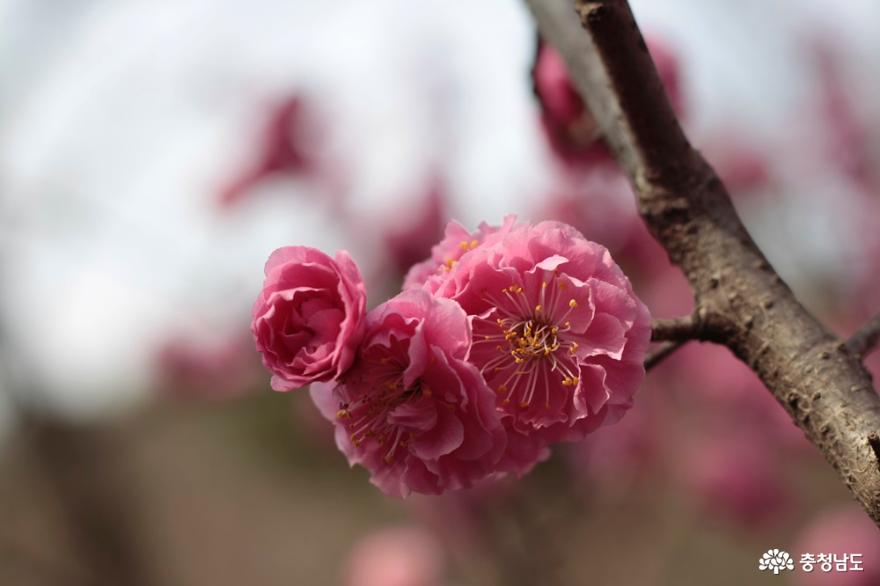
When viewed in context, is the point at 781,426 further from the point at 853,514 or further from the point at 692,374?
the point at 853,514

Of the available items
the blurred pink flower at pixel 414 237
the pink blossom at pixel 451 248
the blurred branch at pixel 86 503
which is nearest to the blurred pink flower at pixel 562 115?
the pink blossom at pixel 451 248

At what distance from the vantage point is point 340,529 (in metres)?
6.14

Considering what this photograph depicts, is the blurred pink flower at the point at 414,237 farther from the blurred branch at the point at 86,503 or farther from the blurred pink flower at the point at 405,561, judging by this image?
the blurred branch at the point at 86,503

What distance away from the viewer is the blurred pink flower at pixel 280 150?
234cm

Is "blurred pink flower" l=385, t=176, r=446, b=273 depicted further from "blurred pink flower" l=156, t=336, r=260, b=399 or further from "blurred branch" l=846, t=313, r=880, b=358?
"blurred branch" l=846, t=313, r=880, b=358

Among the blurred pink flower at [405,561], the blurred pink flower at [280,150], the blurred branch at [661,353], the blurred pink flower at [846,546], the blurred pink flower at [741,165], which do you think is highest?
the blurred branch at [661,353]

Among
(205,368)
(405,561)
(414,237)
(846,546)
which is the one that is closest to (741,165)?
(414,237)

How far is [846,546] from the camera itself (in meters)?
1.57

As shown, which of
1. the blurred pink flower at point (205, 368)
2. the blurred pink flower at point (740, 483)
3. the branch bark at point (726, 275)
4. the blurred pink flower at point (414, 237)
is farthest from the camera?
the blurred pink flower at point (205, 368)

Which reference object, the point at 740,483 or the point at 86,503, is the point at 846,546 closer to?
the point at 740,483

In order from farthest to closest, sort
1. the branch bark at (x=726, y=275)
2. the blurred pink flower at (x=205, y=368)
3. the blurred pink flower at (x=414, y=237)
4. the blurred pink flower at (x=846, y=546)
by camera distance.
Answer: the blurred pink flower at (x=205, y=368)
the blurred pink flower at (x=414, y=237)
the blurred pink flower at (x=846, y=546)
the branch bark at (x=726, y=275)

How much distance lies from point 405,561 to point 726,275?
1.90 metres

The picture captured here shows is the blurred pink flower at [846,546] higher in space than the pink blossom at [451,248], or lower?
lower

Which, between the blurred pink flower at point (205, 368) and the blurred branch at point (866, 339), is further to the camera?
the blurred pink flower at point (205, 368)
